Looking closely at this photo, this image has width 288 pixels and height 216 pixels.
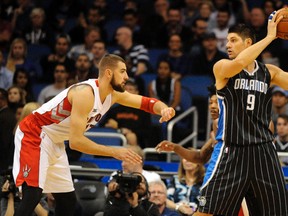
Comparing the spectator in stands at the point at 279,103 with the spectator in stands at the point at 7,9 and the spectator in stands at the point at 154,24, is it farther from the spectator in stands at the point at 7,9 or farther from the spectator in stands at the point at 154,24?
the spectator in stands at the point at 7,9

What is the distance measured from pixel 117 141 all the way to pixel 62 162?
416cm

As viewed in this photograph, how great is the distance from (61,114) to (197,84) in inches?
218

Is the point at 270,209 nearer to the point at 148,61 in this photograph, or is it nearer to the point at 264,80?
the point at 264,80

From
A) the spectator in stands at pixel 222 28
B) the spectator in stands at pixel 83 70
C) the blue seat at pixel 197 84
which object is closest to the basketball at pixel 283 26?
the blue seat at pixel 197 84

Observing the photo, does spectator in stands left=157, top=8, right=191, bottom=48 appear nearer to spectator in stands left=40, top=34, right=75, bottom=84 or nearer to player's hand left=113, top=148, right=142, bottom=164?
spectator in stands left=40, top=34, right=75, bottom=84

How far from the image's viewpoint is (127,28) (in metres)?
13.6

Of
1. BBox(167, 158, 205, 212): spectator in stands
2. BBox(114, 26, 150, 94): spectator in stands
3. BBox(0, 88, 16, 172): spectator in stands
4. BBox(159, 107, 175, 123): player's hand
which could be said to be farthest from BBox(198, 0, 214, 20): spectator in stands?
BBox(159, 107, 175, 123): player's hand

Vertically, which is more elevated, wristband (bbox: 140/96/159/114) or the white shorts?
wristband (bbox: 140/96/159/114)

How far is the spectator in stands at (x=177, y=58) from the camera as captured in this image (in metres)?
13.2

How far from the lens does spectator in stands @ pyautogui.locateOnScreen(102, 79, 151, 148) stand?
1184cm

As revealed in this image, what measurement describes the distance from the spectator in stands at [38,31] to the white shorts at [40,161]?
7.04m

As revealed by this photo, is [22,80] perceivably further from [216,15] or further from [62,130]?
[62,130]

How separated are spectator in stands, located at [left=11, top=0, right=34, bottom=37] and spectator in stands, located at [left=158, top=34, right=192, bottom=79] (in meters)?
2.98

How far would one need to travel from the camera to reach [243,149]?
263 inches
